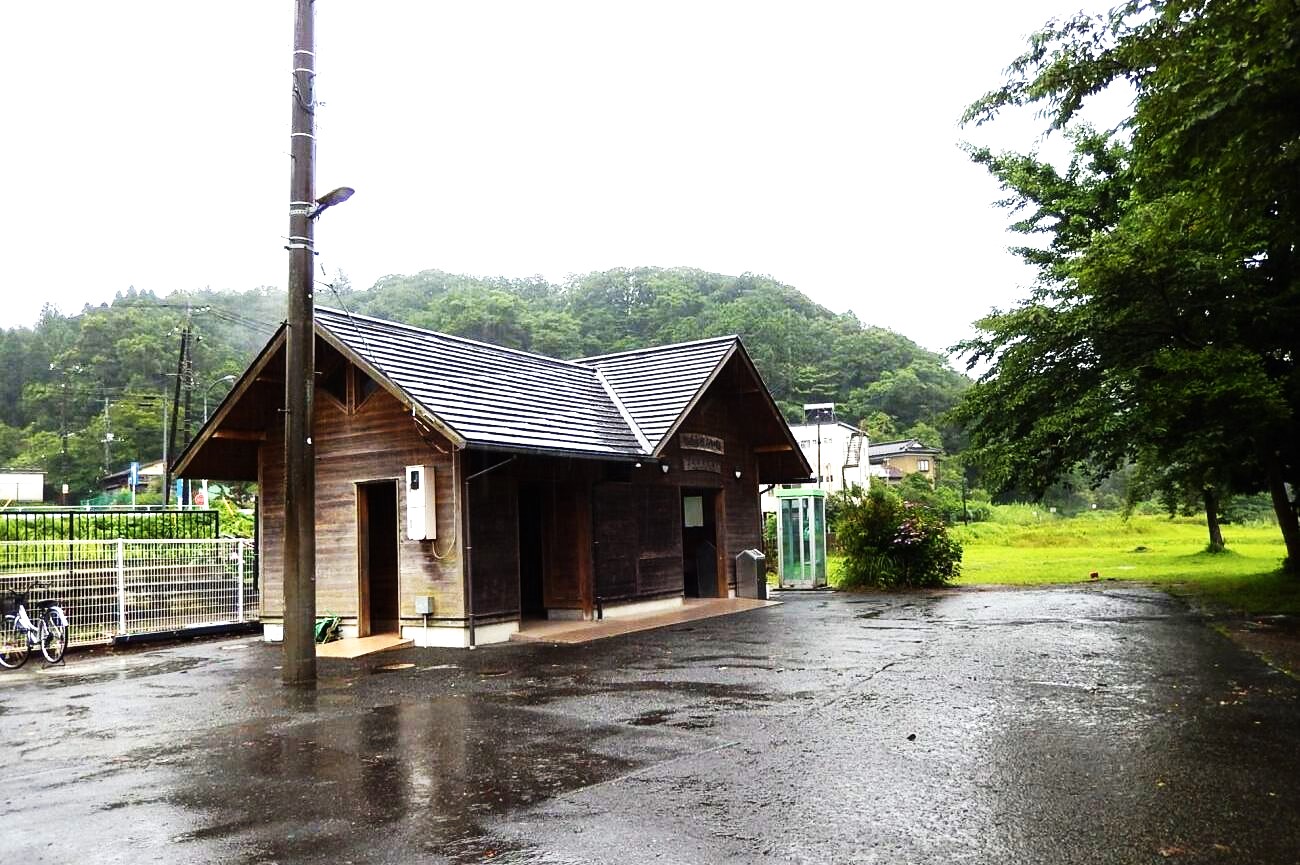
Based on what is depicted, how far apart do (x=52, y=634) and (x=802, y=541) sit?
570 inches

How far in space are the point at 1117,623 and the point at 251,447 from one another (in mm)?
13556

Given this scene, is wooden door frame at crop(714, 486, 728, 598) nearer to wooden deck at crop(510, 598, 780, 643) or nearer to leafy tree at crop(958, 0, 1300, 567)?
wooden deck at crop(510, 598, 780, 643)

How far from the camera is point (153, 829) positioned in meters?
5.02

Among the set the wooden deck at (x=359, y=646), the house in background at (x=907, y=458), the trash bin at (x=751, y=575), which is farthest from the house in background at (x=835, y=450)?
the wooden deck at (x=359, y=646)

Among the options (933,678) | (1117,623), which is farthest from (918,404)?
(933,678)

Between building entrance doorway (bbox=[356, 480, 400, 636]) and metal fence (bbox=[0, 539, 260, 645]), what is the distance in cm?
289

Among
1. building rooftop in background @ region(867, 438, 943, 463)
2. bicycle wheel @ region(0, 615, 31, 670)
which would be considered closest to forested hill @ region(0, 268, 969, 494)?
building rooftop in background @ region(867, 438, 943, 463)

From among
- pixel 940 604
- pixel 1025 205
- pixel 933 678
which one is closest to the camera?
pixel 933 678

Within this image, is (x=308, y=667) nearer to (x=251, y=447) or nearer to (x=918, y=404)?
(x=251, y=447)

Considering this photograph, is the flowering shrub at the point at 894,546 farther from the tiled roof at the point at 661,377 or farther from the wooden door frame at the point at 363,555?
the wooden door frame at the point at 363,555

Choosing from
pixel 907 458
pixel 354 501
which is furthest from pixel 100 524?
pixel 907 458

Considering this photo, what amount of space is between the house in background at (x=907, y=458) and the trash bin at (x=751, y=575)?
173 ft

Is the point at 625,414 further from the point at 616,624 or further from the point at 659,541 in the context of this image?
the point at 616,624

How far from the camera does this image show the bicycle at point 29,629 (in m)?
12.2
